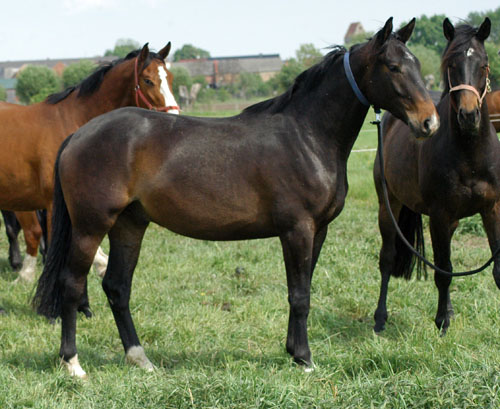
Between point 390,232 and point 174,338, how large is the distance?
2405mm

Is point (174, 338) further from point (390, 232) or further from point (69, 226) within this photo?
point (390, 232)

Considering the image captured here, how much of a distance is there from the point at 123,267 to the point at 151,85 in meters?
2.16

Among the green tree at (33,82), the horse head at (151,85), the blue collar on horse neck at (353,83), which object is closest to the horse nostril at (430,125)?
the blue collar on horse neck at (353,83)

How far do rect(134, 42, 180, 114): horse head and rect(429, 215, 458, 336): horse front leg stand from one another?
105 inches

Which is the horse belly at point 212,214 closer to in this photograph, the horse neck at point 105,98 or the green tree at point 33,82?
the horse neck at point 105,98

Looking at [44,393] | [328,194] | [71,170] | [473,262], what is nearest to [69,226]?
[71,170]

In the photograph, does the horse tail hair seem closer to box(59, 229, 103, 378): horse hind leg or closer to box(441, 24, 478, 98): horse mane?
box(59, 229, 103, 378): horse hind leg

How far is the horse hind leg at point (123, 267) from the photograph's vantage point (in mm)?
4113

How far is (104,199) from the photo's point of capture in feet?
12.4

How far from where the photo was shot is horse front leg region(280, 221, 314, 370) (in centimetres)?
369

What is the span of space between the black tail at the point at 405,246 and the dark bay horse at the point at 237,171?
2.21 metres

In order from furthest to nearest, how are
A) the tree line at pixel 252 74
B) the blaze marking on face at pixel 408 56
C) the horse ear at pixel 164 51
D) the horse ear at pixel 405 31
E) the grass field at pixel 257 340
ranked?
the tree line at pixel 252 74 → the horse ear at pixel 164 51 → the horse ear at pixel 405 31 → the blaze marking on face at pixel 408 56 → the grass field at pixel 257 340

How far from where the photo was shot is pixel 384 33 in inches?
137

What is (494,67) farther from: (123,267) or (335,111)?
(123,267)
